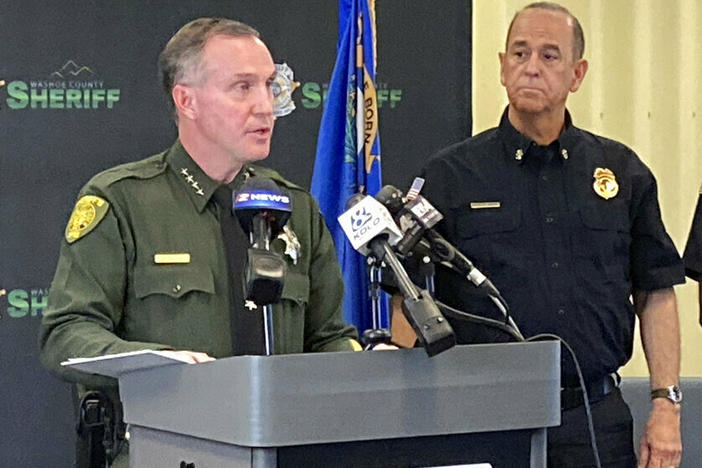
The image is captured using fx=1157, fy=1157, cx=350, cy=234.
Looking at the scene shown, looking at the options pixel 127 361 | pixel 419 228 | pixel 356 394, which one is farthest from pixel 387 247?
pixel 127 361

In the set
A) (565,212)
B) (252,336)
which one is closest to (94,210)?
(252,336)

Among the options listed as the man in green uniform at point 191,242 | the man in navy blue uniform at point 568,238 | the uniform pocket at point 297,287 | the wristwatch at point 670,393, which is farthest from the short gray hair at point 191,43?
the wristwatch at point 670,393

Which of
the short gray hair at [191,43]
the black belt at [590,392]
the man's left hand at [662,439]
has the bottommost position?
the man's left hand at [662,439]

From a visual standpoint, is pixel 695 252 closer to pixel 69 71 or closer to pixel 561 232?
pixel 561 232

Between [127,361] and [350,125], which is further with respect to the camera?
[350,125]

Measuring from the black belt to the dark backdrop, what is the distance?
122 cm

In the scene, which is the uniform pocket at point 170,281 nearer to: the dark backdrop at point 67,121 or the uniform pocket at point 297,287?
the uniform pocket at point 297,287

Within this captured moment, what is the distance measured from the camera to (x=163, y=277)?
205 centimetres

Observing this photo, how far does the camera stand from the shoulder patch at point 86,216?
2.04 m

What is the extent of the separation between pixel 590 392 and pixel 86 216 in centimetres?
124

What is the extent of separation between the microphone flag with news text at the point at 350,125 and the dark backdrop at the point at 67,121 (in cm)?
33

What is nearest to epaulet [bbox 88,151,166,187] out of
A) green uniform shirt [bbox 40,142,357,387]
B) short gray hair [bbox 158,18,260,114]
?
green uniform shirt [bbox 40,142,357,387]

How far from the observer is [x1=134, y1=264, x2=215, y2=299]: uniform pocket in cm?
204

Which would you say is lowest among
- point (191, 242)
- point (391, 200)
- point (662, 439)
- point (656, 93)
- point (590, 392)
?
point (662, 439)
